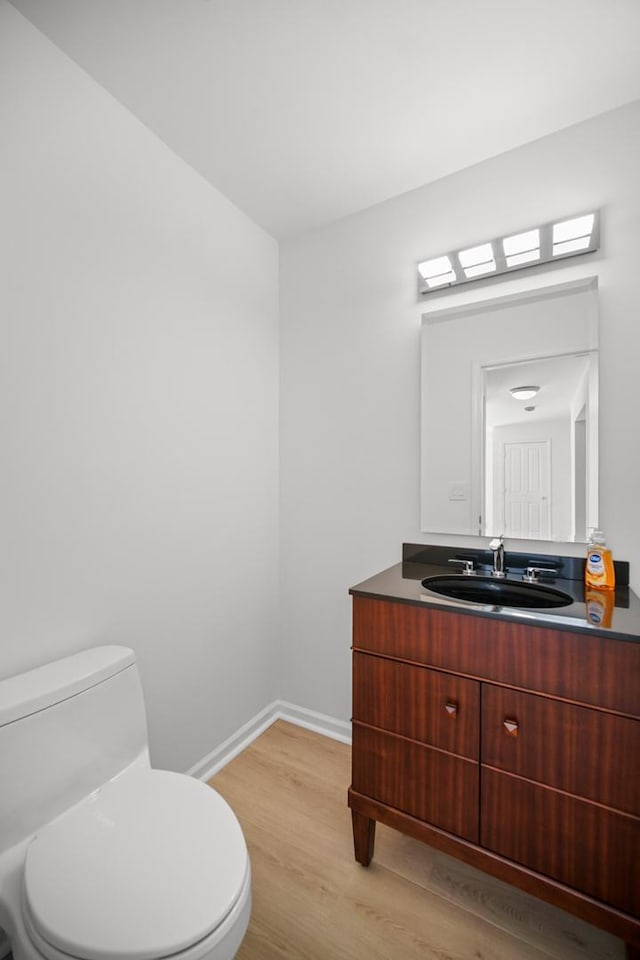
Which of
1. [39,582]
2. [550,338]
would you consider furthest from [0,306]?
[550,338]

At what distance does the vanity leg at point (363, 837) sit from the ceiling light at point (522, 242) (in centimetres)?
211

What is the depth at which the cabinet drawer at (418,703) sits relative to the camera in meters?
1.25

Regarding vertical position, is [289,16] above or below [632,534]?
above

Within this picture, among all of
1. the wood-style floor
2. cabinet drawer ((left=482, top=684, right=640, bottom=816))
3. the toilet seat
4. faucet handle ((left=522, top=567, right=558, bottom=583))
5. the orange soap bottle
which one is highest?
the orange soap bottle

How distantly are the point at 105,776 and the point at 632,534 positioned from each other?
182 centimetres

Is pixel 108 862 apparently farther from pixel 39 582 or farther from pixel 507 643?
pixel 507 643

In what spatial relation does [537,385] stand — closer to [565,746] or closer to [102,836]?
[565,746]

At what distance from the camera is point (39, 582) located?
128cm

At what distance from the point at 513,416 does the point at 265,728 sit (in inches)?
75.7

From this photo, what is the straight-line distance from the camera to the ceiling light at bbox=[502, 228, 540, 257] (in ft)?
5.32

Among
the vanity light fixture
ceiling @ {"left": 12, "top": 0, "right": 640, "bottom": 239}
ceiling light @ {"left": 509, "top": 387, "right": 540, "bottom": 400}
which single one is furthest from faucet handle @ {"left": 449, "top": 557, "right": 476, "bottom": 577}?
ceiling @ {"left": 12, "top": 0, "right": 640, "bottom": 239}

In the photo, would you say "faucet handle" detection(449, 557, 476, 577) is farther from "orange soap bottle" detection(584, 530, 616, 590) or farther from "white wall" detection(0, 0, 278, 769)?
"white wall" detection(0, 0, 278, 769)

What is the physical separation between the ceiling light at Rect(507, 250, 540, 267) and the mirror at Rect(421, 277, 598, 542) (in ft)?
0.42

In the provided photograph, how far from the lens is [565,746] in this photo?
1118 millimetres
